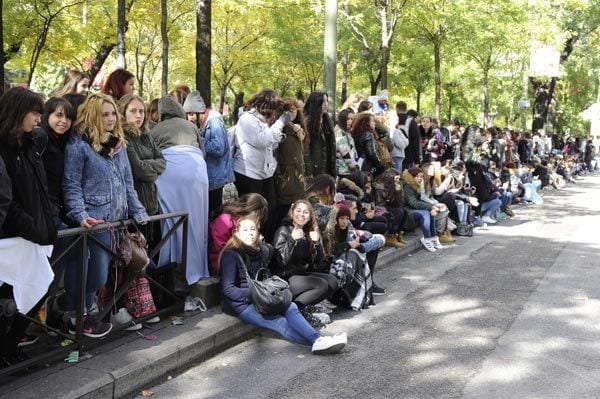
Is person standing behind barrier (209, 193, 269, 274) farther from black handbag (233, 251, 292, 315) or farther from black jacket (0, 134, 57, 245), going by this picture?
black jacket (0, 134, 57, 245)

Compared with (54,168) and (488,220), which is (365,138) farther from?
(54,168)

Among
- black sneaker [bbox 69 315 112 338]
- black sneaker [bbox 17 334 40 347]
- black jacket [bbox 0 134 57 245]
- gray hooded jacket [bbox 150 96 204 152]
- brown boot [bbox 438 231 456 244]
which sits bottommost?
brown boot [bbox 438 231 456 244]

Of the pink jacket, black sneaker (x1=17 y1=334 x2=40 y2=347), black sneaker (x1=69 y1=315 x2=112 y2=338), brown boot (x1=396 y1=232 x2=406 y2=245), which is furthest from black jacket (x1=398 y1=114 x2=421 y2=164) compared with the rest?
black sneaker (x1=17 y1=334 x2=40 y2=347)

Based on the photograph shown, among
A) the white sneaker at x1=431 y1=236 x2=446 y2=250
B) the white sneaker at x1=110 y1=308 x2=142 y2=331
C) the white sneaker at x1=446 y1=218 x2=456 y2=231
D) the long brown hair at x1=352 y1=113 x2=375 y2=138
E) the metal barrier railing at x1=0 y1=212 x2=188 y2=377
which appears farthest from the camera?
the white sneaker at x1=446 y1=218 x2=456 y2=231

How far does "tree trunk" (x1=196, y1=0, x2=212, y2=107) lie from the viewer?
1278 centimetres

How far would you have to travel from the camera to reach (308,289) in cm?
651

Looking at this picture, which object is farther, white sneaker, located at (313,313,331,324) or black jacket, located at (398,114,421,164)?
black jacket, located at (398,114,421,164)

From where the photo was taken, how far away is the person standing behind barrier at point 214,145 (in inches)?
281

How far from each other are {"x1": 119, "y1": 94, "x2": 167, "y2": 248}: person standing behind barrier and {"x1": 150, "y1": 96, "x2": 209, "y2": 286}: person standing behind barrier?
1.39 ft

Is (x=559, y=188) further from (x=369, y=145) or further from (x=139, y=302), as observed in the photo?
(x=139, y=302)

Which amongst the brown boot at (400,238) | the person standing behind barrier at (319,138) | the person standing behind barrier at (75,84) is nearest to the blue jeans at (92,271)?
the person standing behind barrier at (75,84)

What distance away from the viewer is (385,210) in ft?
32.8

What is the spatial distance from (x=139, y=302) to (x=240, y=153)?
222cm

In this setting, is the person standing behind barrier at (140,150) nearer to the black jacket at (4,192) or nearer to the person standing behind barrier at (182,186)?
the person standing behind barrier at (182,186)
